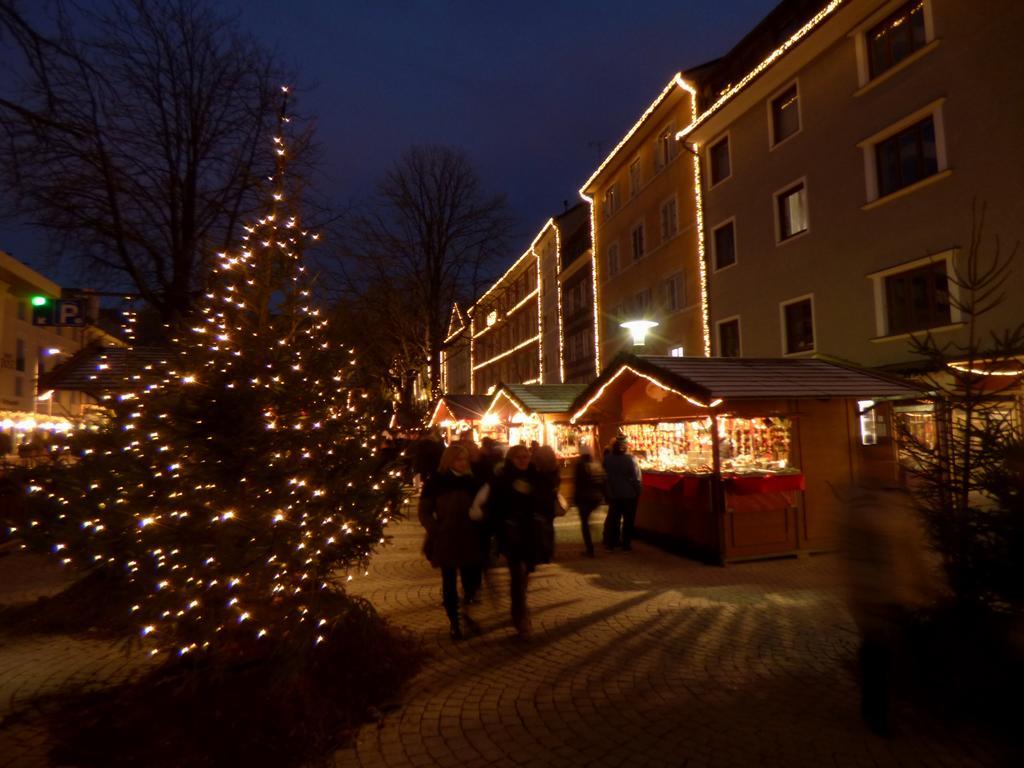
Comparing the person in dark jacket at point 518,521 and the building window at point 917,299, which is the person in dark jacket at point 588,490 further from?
the building window at point 917,299

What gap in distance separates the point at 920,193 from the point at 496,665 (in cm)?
1382

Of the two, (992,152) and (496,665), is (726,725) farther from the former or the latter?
(992,152)

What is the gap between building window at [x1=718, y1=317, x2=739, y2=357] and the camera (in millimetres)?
20984

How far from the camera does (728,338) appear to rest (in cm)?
2142

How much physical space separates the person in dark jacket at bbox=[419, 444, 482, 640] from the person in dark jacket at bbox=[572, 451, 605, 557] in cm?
385

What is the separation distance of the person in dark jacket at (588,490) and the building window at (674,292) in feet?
50.3

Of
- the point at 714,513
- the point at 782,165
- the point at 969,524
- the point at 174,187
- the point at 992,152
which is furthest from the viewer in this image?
the point at 782,165

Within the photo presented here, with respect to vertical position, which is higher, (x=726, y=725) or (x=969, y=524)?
(x=969, y=524)

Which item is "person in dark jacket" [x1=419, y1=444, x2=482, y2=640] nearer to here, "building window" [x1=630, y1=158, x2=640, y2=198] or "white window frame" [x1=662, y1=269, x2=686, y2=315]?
"white window frame" [x1=662, y1=269, x2=686, y2=315]

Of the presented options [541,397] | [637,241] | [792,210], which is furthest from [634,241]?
[541,397]

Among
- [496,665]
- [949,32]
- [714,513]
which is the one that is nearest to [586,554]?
[714,513]

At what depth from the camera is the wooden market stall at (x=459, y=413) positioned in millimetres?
23906

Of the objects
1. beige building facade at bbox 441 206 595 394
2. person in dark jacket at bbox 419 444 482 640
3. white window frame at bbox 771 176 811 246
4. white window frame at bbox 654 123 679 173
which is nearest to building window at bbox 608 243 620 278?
beige building facade at bbox 441 206 595 394

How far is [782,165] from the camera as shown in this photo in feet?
60.7
